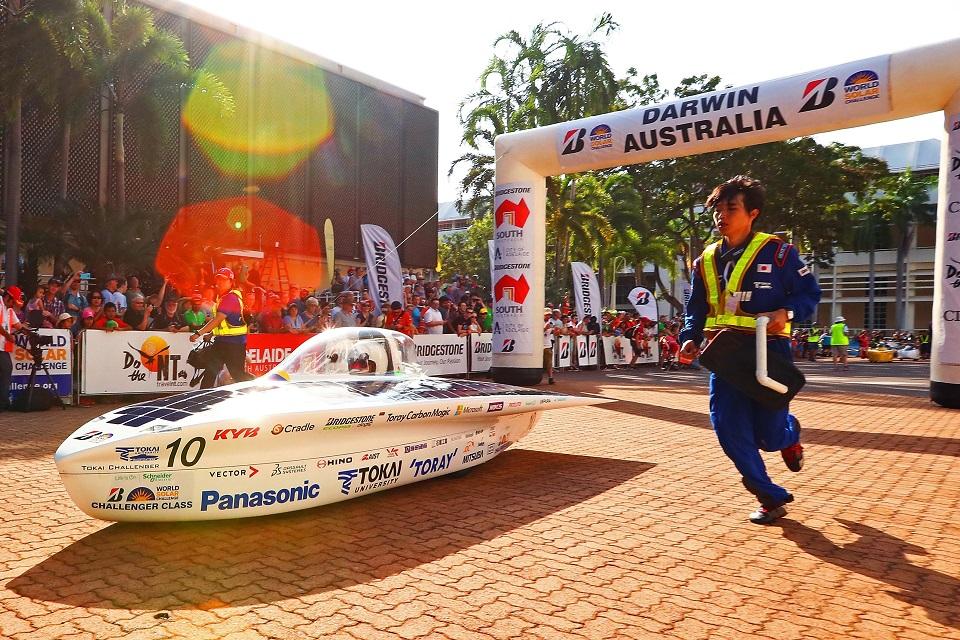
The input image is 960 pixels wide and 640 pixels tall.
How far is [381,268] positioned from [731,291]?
1345 cm

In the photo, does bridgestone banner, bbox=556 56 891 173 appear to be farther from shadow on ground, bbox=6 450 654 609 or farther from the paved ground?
shadow on ground, bbox=6 450 654 609

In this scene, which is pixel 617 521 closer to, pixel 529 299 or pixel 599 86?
pixel 529 299

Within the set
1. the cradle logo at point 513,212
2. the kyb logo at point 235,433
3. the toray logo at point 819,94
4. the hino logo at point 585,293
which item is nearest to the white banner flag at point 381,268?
the cradle logo at point 513,212

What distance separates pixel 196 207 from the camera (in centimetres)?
3212

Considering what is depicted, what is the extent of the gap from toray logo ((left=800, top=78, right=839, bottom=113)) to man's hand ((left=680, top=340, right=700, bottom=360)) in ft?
Answer: 26.3

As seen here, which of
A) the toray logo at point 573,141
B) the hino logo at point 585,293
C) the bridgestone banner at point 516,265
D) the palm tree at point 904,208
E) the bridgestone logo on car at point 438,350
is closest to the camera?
the toray logo at point 573,141

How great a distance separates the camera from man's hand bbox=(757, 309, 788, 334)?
441 cm

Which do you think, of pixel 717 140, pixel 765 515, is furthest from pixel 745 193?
pixel 717 140

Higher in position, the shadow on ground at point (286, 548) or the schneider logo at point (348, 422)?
the schneider logo at point (348, 422)

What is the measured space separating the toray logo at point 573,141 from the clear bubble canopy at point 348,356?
8441mm

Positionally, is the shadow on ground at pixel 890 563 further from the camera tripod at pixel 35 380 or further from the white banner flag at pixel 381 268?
the white banner flag at pixel 381 268

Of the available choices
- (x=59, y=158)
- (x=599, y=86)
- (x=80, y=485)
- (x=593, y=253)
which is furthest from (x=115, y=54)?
(x=80, y=485)

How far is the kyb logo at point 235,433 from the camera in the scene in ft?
13.5

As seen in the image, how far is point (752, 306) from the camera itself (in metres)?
4.57
